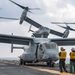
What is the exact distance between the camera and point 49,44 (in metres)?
30.7

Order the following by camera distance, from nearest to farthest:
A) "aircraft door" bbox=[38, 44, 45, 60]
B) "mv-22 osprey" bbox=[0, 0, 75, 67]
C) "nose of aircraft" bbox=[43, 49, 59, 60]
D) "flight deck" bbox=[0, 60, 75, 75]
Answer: "flight deck" bbox=[0, 60, 75, 75]
"nose of aircraft" bbox=[43, 49, 59, 60]
"mv-22 osprey" bbox=[0, 0, 75, 67]
"aircraft door" bbox=[38, 44, 45, 60]

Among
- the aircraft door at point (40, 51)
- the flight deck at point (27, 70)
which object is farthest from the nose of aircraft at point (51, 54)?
the flight deck at point (27, 70)

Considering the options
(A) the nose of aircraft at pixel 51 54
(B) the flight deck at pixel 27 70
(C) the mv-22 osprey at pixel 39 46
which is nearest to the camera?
(B) the flight deck at pixel 27 70

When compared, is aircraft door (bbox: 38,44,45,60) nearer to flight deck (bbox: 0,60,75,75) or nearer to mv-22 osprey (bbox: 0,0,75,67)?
mv-22 osprey (bbox: 0,0,75,67)

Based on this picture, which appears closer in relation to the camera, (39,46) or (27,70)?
(27,70)

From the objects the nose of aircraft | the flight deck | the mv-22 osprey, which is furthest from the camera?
the mv-22 osprey

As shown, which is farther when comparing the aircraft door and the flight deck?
the aircraft door

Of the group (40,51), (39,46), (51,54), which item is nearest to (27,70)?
(51,54)

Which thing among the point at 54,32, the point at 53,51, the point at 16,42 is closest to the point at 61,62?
the point at 53,51

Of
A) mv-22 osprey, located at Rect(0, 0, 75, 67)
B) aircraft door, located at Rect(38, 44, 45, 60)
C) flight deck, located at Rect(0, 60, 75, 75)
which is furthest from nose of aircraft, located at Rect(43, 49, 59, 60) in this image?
flight deck, located at Rect(0, 60, 75, 75)

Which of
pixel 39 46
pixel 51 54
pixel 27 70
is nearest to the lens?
pixel 27 70

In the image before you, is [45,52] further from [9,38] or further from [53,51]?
[9,38]

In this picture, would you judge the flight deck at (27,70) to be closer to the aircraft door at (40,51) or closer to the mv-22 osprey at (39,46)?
the mv-22 osprey at (39,46)

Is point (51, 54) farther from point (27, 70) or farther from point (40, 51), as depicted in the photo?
point (27, 70)
